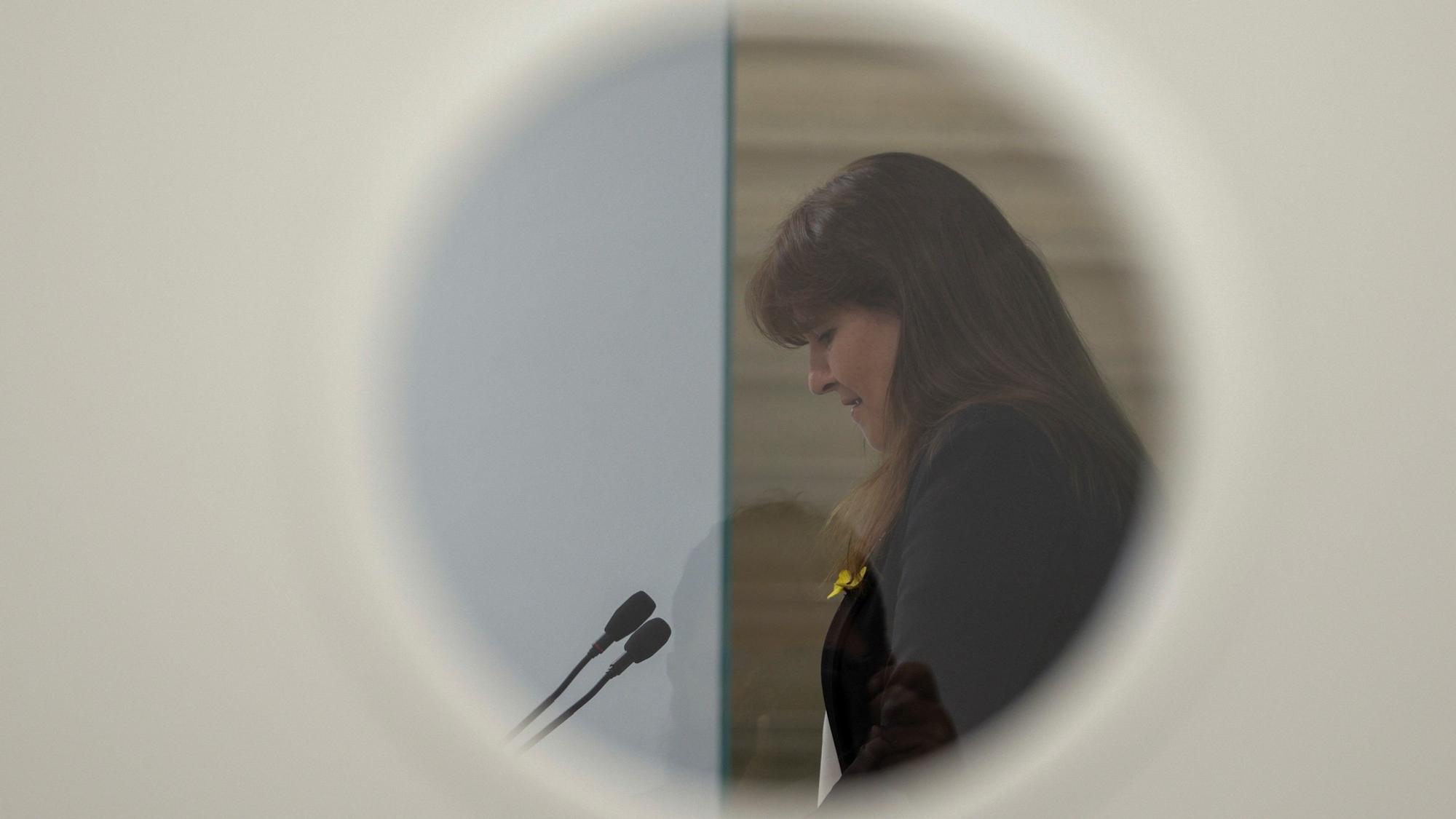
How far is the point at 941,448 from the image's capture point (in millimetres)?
846

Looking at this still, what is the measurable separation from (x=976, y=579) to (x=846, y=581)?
115 mm

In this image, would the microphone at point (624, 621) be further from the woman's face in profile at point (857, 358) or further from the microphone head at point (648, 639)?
the woman's face in profile at point (857, 358)

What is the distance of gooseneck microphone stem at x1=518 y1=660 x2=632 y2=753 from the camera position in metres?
0.81

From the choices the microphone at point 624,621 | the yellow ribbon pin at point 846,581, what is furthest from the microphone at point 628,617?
the yellow ribbon pin at point 846,581

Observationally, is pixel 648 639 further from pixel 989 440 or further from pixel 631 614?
pixel 989 440

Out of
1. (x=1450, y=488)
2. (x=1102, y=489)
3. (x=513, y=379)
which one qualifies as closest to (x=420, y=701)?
(x=513, y=379)

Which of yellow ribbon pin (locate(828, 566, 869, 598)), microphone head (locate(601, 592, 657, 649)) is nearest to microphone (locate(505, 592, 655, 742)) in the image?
microphone head (locate(601, 592, 657, 649))

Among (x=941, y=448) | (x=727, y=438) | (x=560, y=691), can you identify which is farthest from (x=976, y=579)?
(x=560, y=691)

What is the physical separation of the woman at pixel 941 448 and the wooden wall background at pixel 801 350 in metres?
0.02

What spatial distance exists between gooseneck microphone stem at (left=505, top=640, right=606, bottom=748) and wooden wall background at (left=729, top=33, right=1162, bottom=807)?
0.36 feet

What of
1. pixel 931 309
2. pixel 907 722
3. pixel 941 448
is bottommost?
pixel 907 722

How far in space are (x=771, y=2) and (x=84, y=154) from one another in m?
0.51

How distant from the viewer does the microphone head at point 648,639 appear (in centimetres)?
85

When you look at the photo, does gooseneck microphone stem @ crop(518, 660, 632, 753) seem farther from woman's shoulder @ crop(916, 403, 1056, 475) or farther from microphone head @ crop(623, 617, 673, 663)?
woman's shoulder @ crop(916, 403, 1056, 475)
